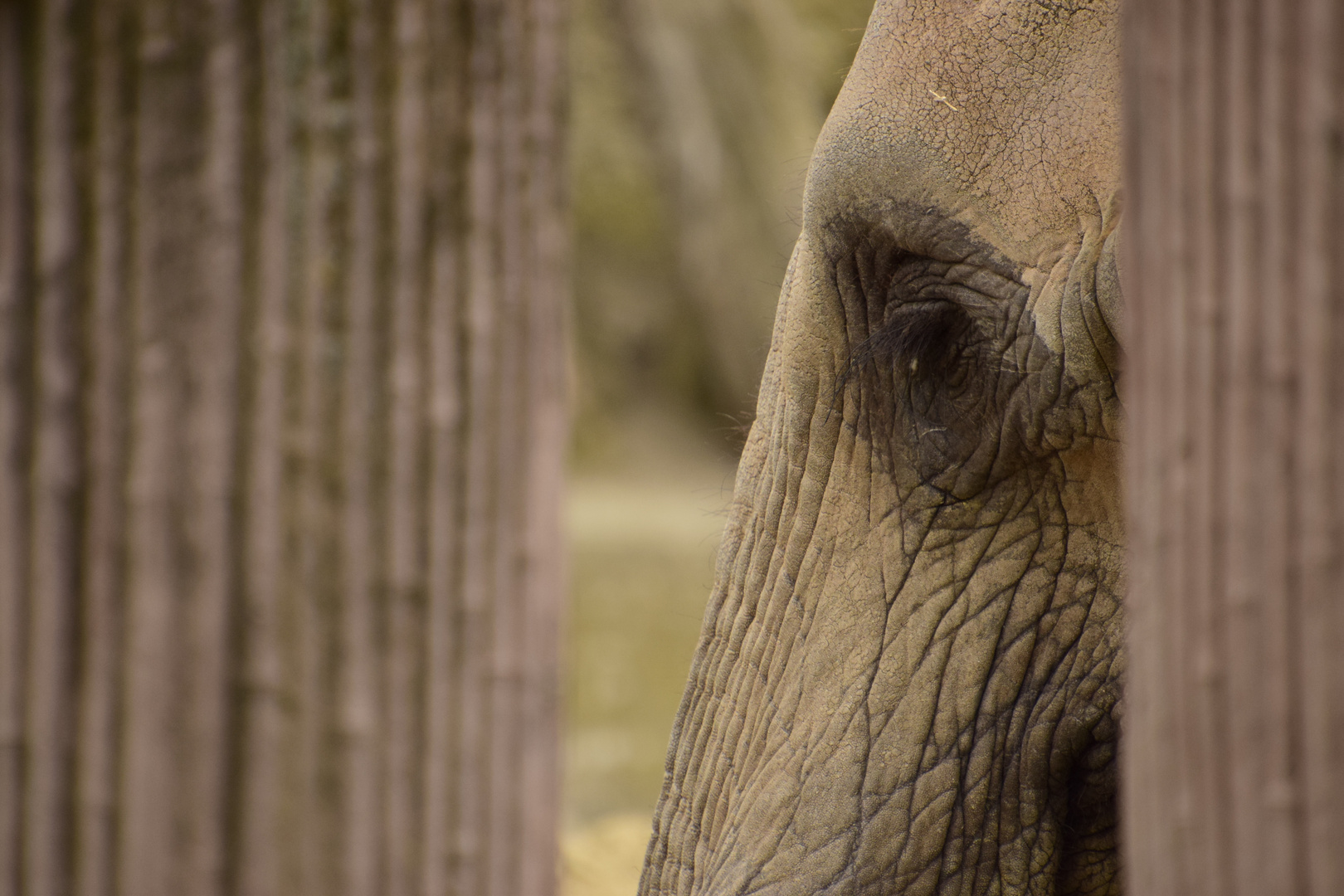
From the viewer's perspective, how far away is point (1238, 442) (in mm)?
642

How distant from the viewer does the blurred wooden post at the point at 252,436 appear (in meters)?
0.59

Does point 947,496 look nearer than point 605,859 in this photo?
Yes

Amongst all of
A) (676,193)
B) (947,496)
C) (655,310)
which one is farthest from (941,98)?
(655,310)

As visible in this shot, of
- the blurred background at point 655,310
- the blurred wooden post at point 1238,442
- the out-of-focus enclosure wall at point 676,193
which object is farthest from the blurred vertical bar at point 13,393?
the out-of-focus enclosure wall at point 676,193

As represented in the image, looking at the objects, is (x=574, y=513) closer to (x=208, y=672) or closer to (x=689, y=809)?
(x=689, y=809)

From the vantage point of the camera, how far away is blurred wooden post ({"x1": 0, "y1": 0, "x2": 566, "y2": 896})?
59 centimetres

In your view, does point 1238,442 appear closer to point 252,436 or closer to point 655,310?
point 252,436

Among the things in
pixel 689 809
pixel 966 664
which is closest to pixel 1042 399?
pixel 966 664

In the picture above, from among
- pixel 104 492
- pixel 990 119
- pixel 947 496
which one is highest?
pixel 990 119

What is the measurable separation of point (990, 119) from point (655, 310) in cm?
664

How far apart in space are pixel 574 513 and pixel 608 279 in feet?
4.88

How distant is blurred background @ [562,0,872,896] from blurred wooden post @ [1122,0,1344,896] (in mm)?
5277

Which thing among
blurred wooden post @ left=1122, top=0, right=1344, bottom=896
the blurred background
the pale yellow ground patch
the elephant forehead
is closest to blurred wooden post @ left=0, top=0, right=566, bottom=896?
blurred wooden post @ left=1122, top=0, right=1344, bottom=896

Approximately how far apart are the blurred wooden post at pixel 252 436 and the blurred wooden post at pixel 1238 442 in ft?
1.04
